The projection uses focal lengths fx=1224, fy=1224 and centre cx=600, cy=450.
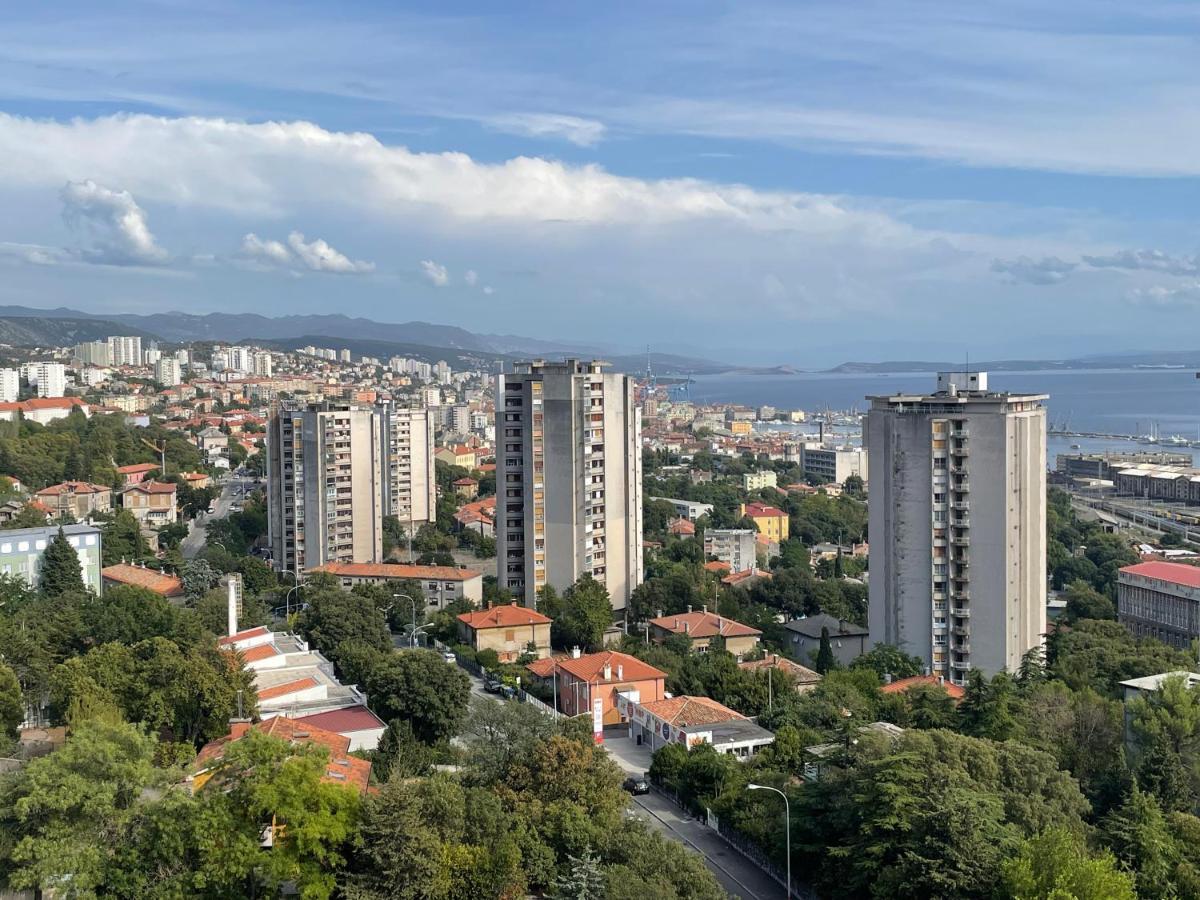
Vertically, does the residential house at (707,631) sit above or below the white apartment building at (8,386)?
below

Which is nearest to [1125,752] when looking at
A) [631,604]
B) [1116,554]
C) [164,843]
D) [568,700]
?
[568,700]

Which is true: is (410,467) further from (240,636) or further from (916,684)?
(916,684)

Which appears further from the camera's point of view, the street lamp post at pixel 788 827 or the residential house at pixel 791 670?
the residential house at pixel 791 670

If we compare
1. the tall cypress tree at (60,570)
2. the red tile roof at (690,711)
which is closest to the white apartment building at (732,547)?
the tall cypress tree at (60,570)

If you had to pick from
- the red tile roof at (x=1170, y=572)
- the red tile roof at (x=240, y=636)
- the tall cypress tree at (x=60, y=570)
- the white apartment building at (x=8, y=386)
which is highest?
the white apartment building at (x=8, y=386)

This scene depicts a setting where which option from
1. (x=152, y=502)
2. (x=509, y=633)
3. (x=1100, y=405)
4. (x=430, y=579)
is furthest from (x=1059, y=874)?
(x=1100, y=405)

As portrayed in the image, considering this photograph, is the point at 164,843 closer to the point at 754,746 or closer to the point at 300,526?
the point at 754,746

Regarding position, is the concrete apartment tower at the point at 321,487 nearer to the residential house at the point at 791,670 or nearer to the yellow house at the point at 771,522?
the residential house at the point at 791,670
